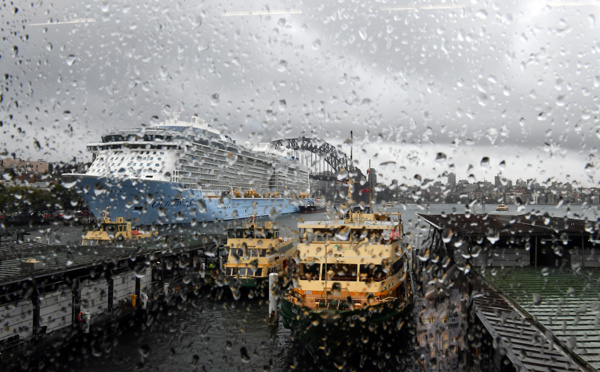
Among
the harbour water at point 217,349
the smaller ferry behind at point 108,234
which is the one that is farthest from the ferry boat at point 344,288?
the smaller ferry behind at point 108,234

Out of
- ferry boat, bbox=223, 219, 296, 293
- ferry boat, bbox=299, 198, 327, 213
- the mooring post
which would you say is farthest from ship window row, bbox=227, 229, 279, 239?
ferry boat, bbox=299, 198, 327, 213

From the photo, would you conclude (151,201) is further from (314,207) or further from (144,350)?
(314,207)

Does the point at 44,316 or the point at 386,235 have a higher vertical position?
the point at 386,235

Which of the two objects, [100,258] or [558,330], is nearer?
[558,330]

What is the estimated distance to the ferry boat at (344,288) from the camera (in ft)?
25.8

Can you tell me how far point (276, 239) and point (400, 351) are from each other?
24.2ft

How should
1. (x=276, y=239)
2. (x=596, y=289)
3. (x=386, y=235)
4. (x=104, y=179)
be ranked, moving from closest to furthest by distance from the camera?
(x=596, y=289), (x=386, y=235), (x=276, y=239), (x=104, y=179)

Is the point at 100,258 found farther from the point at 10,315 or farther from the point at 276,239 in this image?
the point at 276,239

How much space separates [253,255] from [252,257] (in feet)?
0.65

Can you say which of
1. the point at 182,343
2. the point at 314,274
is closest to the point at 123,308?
the point at 182,343

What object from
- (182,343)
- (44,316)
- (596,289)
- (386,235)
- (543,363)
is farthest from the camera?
(386,235)

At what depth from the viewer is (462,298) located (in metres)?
8.52

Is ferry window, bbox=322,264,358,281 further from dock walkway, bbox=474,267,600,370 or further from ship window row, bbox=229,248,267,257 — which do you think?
ship window row, bbox=229,248,267,257

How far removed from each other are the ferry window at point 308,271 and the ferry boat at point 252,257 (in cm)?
477
